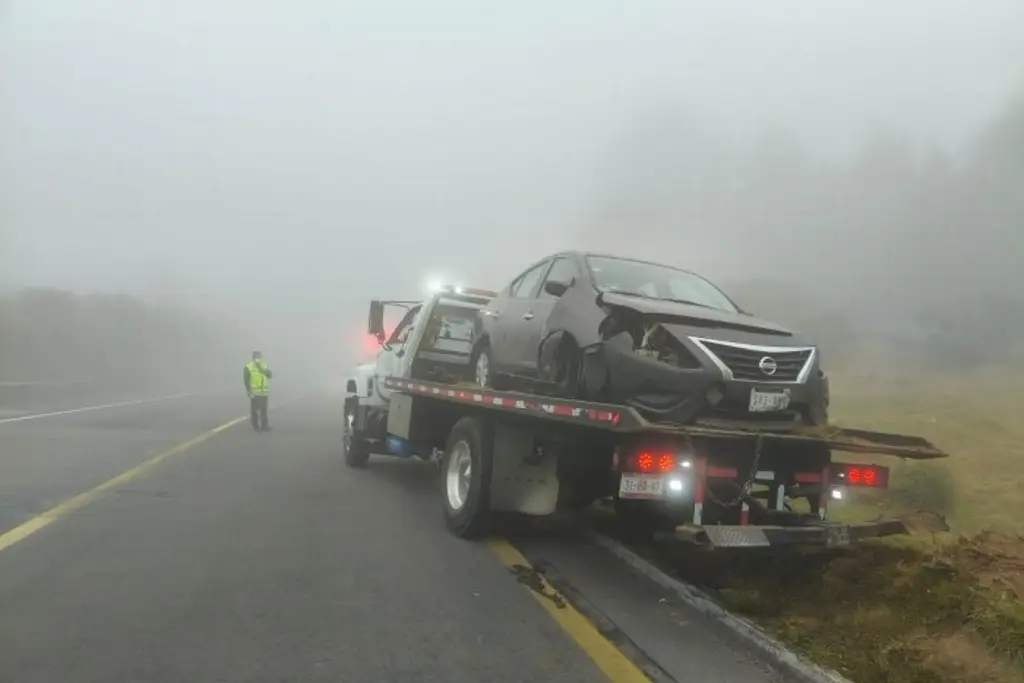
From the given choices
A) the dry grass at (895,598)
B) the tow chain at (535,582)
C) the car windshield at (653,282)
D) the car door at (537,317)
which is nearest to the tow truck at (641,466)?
the dry grass at (895,598)

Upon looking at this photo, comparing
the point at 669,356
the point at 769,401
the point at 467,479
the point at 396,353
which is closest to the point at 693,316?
the point at 669,356

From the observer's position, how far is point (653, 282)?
7.43 m

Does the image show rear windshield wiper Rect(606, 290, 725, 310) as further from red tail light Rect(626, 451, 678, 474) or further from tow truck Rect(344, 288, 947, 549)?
red tail light Rect(626, 451, 678, 474)

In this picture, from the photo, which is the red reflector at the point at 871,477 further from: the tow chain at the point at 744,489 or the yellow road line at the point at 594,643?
the yellow road line at the point at 594,643

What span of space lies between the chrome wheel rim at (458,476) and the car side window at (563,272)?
151 centimetres

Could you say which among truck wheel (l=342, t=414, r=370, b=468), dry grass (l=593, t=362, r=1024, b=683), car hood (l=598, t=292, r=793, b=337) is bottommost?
truck wheel (l=342, t=414, r=370, b=468)

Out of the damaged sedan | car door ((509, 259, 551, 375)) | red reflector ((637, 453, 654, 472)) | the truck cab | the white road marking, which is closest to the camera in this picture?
red reflector ((637, 453, 654, 472))

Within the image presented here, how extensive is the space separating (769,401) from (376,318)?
24.6 ft

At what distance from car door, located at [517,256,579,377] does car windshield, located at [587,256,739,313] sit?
24 cm

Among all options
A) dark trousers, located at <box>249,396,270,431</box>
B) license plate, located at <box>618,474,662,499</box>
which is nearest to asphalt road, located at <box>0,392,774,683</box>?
license plate, located at <box>618,474,662,499</box>

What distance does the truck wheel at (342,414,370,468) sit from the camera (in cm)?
1241

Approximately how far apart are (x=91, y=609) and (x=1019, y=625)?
4834mm

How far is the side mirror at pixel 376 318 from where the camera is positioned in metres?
12.3

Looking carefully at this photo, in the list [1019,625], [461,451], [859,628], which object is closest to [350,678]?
[859,628]
